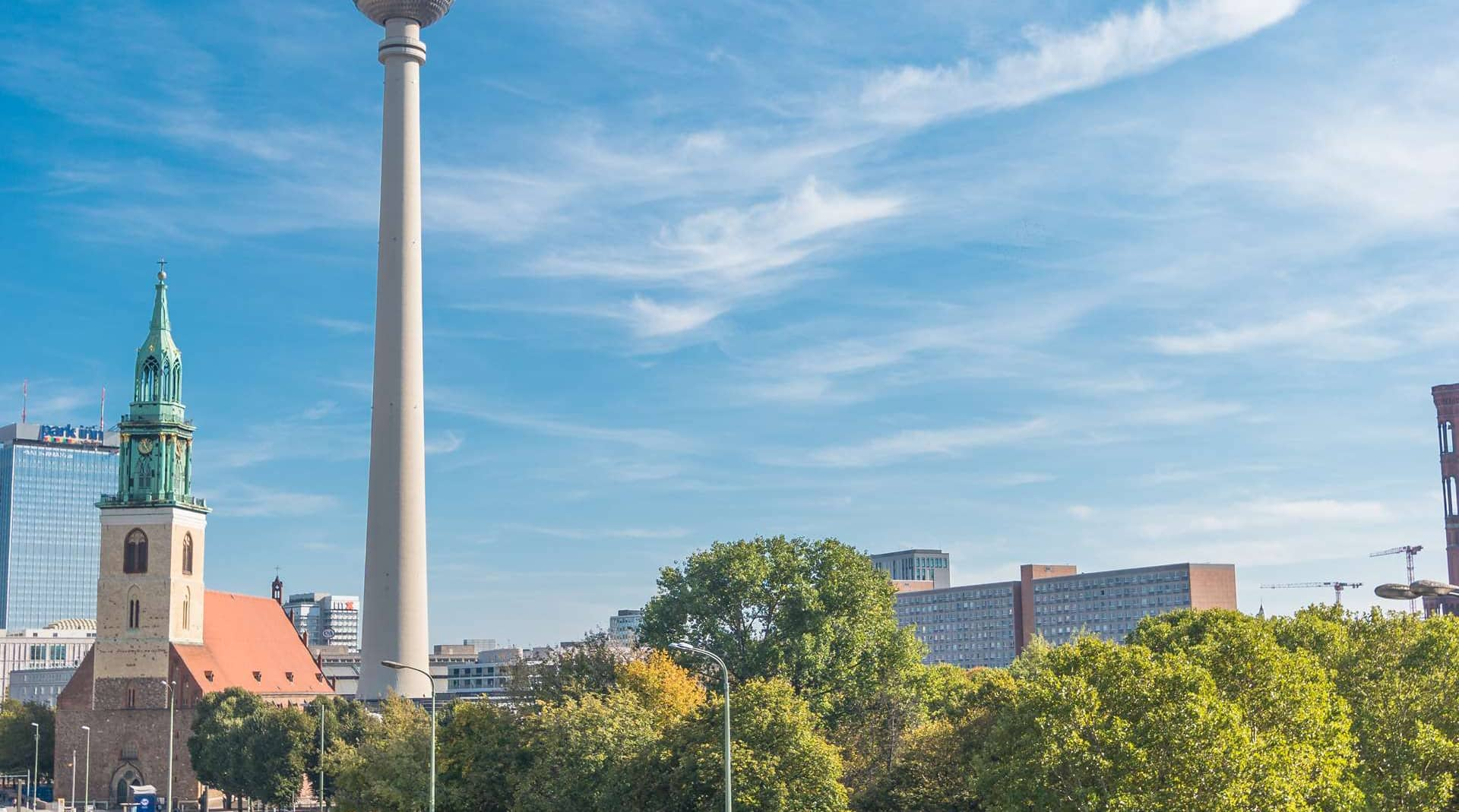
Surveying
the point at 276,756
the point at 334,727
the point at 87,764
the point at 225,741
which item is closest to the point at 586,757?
the point at 334,727

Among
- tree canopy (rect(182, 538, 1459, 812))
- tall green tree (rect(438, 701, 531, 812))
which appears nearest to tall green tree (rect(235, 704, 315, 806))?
tree canopy (rect(182, 538, 1459, 812))

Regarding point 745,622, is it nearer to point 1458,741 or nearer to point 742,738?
point 742,738

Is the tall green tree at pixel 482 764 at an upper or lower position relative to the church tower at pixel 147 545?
lower

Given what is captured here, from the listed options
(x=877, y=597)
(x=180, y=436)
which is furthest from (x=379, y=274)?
(x=877, y=597)

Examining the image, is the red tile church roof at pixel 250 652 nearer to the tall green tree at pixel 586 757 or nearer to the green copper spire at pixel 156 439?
the green copper spire at pixel 156 439

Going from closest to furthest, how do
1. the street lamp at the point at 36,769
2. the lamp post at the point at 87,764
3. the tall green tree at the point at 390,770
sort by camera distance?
the tall green tree at the point at 390,770 → the lamp post at the point at 87,764 → the street lamp at the point at 36,769

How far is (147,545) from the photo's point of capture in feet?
421

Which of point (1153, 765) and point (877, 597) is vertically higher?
point (877, 597)

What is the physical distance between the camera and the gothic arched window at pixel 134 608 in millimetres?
128500

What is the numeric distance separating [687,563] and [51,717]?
85.4 m

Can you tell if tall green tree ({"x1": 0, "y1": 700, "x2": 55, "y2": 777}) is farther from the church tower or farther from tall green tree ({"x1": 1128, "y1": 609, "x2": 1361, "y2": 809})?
tall green tree ({"x1": 1128, "y1": 609, "x2": 1361, "y2": 809})

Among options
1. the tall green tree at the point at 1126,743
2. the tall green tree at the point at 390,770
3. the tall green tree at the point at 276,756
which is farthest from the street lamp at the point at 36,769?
the tall green tree at the point at 1126,743

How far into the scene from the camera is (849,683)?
7962 centimetres

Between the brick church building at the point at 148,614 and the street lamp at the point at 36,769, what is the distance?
2976 mm
